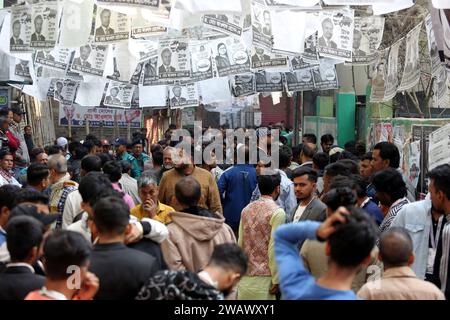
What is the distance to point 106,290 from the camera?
17.3ft

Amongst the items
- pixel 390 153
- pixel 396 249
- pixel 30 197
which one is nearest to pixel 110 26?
pixel 390 153

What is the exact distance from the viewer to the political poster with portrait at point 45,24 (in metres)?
13.2

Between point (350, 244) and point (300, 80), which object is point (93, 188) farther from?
point (300, 80)

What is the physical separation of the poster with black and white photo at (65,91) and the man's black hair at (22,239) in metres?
13.7

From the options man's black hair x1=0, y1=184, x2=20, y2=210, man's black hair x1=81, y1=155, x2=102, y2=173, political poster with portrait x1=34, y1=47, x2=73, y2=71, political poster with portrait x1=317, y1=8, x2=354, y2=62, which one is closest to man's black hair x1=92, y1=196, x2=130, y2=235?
man's black hair x1=0, y1=184, x2=20, y2=210

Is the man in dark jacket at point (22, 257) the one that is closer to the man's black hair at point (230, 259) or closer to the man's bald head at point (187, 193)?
the man's black hair at point (230, 259)

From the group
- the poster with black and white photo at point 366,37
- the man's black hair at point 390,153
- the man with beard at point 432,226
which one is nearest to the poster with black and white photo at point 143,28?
the poster with black and white photo at point 366,37

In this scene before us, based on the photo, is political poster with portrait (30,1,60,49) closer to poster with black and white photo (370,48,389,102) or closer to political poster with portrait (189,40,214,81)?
political poster with portrait (189,40,214,81)

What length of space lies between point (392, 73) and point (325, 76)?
10.9ft

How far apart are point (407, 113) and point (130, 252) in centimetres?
1418

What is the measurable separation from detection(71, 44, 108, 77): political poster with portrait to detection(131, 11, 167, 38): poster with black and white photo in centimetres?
189

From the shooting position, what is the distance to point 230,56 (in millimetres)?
15867
